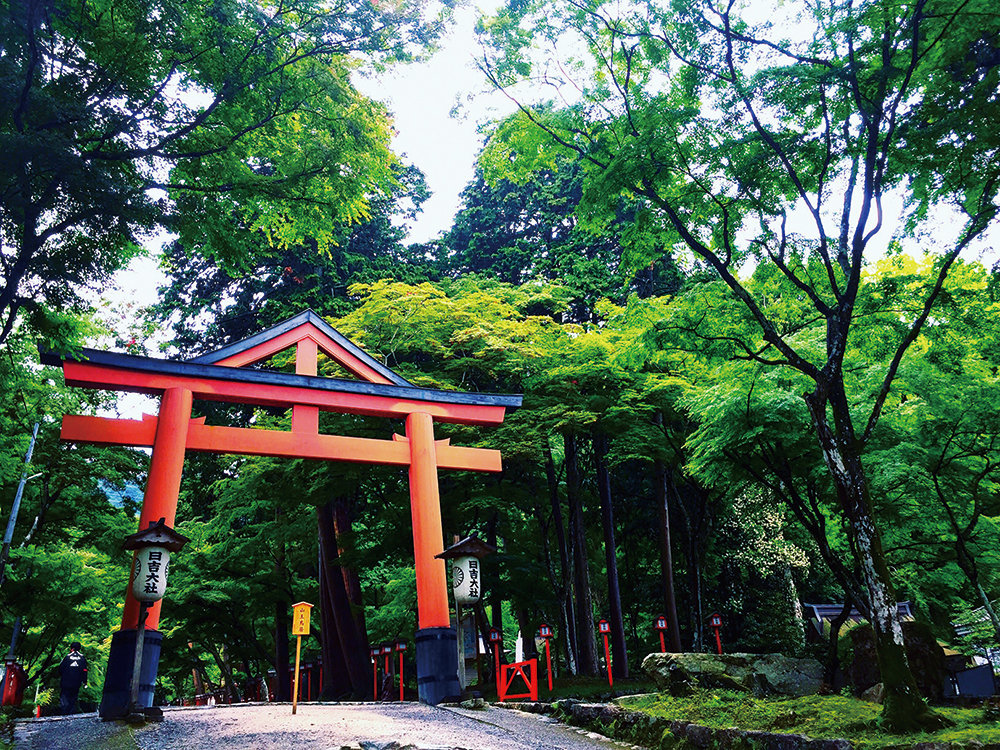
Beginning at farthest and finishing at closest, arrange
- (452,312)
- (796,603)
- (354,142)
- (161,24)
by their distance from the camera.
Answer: (796,603) → (452,312) → (354,142) → (161,24)

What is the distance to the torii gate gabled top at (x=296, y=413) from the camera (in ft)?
32.2

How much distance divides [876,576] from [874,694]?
8.48 feet

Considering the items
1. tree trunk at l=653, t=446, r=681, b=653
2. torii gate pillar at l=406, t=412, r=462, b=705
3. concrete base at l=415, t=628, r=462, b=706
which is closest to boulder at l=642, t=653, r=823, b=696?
concrete base at l=415, t=628, r=462, b=706

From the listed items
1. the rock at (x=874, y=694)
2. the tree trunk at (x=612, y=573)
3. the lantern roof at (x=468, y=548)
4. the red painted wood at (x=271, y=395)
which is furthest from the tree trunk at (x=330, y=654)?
the rock at (x=874, y=694)

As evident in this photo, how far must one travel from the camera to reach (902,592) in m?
14.5

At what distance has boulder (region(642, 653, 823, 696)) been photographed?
877 cm

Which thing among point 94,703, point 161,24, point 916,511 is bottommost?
point 94,703

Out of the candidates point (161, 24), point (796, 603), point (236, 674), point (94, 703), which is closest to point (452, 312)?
point (161, 24)

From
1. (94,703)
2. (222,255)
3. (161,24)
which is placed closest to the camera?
(161,24)

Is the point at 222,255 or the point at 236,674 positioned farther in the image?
the point at 236,674

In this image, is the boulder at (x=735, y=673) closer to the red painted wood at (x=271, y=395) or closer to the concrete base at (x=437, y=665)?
the concrete base at (x=437, y=665)

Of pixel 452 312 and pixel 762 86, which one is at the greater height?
pixel 452 312

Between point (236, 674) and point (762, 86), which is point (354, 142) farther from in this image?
point (236, 674)

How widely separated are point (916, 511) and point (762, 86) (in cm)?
676
